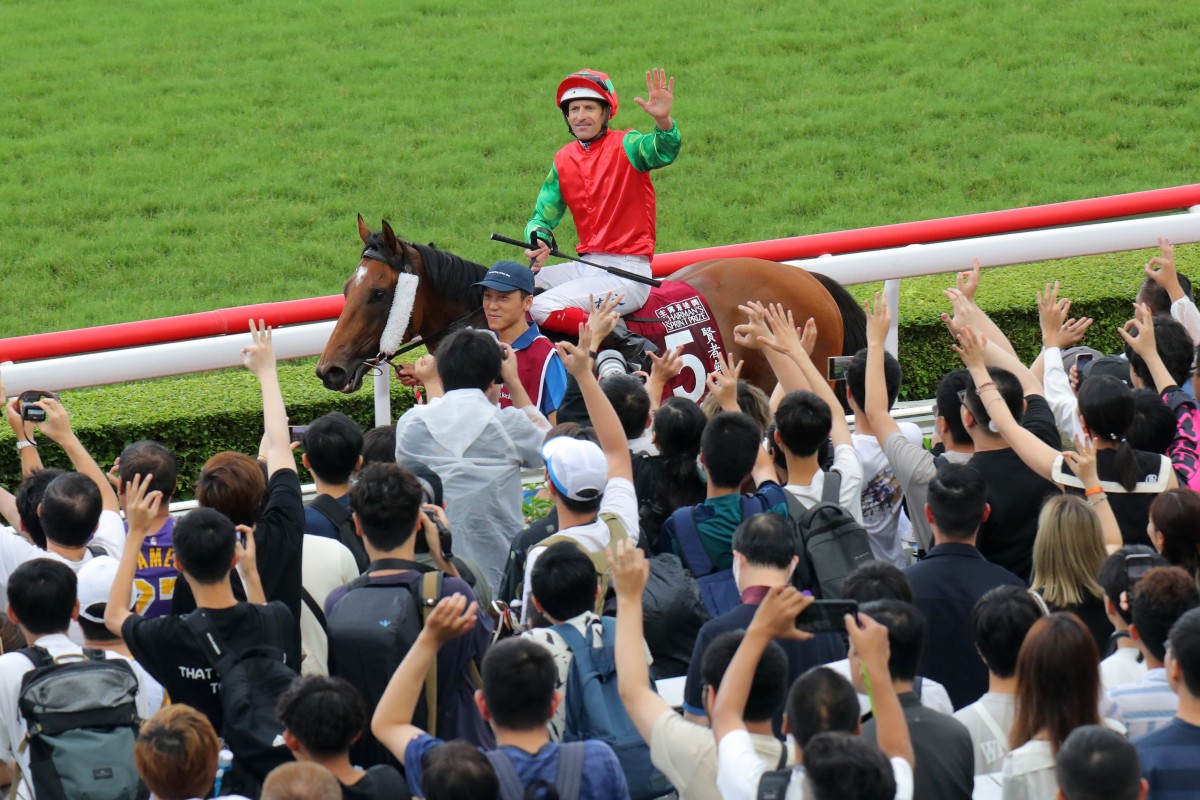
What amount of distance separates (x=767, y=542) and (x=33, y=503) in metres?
2.07

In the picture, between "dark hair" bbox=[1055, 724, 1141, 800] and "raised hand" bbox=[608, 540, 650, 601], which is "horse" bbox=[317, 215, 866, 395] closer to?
"raised hand" bbox=[608, 540, 650, 601]

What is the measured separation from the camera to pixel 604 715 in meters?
3.45

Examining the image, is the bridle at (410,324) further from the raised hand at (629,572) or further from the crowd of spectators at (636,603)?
the raised hand at (629,572)

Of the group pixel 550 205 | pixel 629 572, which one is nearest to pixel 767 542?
pixel 629 572

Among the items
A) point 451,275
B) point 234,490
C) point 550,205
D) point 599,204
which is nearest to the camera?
point 234,490

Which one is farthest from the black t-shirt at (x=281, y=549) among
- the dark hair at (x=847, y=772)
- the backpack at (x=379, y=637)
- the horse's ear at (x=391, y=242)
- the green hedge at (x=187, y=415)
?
the green hedge at (x=187, y=415)

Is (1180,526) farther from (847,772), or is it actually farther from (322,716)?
(322,716)

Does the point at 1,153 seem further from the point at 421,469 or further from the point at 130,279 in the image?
the point at 421,469

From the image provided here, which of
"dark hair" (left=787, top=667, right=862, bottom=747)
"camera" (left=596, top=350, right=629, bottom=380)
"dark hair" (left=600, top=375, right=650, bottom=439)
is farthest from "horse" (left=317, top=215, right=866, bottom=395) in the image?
"dark hair" (left=787, top=667, right=862, bottom=747)

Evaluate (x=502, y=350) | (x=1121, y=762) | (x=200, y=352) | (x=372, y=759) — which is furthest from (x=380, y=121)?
(x=1121, y=762)

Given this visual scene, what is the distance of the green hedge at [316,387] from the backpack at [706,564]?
12.5 ft

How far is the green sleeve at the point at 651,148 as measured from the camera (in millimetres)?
6516

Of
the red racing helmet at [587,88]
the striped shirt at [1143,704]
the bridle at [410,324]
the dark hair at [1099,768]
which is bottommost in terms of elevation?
the striped shirt at [1143,704]

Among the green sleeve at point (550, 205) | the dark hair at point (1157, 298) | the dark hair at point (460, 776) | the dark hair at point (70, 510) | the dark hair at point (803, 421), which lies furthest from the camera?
the green sleeve at point (550, 205)
